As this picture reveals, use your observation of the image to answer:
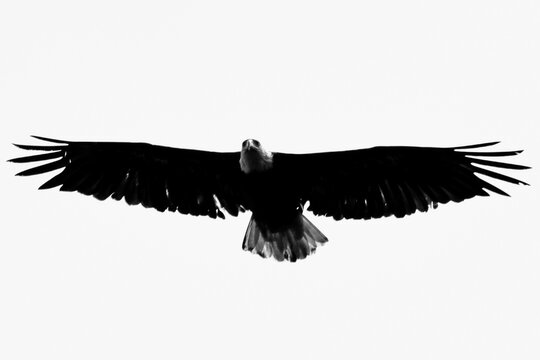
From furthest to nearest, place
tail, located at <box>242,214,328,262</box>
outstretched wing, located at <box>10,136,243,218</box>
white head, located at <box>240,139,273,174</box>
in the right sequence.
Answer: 1. tail, located at <box>242,214,328,262</box>
2. outstretched wing, located at <box>10,136,243,218</box>
3. white head, located at <box>240,139,273,174</box>

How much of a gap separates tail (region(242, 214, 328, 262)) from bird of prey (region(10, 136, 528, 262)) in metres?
0.14

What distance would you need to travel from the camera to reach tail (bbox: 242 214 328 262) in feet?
42.5

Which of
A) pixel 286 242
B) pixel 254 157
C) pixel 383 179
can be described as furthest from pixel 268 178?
pixel 383 179

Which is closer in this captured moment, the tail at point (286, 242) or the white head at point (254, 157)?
the white head at point (254, 157)

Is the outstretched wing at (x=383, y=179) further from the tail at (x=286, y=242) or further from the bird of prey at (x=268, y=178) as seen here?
the tail at (x=286, y=242)

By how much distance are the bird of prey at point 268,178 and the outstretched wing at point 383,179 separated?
11 mm

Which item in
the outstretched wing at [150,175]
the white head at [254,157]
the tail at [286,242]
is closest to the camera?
the white head at [254,157]

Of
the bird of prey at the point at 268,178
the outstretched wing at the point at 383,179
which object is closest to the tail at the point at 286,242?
the bird of prey at the point at 268,178

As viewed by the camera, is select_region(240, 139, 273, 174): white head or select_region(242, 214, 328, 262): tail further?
select_region(242, 214, 328, 262): tail

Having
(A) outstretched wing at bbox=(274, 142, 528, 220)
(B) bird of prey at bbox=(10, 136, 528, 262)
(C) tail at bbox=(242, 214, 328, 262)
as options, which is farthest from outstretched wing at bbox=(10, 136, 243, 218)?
(A) outstretched wing at bbox=(274, 142, 528, 220)

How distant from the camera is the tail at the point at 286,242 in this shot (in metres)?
13.0

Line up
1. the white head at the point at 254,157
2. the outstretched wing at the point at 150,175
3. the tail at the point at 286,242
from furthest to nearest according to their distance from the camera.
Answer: the tail at the point at 286,242 < the outstretched wing at the point at 150,175 < the white head at the point at 254,157

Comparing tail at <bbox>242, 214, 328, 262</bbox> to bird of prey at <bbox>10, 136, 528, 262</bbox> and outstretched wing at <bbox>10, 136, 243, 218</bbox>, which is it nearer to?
bird of prey at <bbox>10, 136, 528, 262</bbox>

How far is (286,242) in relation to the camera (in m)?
13.0
